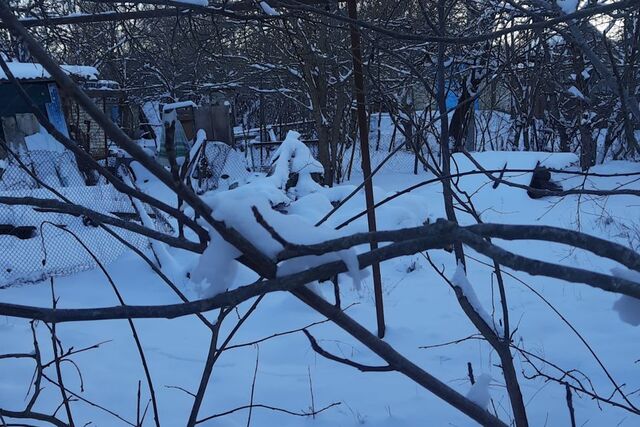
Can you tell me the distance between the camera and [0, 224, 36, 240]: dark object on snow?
700 centimetres

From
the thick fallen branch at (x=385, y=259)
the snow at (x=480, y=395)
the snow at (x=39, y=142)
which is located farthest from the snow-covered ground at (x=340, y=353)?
the snow at (x=39, y=142)

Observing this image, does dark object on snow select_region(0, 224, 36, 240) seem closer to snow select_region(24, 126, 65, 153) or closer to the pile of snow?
the pile of snow

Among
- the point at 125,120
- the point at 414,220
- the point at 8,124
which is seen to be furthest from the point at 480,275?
the point at 125,120

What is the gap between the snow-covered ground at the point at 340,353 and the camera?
3096mm

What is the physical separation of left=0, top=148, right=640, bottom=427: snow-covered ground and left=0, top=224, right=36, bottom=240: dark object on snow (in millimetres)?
1357

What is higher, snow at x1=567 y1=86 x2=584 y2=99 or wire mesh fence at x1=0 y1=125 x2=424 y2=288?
snow at x1=567 y1=86 x2=584 y2=99

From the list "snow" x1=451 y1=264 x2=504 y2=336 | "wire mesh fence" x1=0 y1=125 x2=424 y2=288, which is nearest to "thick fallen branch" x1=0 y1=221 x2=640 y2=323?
"snow" x1=451 y1=264 x2=504 y2=336

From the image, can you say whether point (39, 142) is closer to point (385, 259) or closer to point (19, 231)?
point (19, 231)

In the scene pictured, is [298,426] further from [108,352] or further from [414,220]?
[414,220]

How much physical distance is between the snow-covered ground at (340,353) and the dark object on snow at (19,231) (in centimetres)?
136

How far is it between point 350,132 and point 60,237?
9021 millimetres

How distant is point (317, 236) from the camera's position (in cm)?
62

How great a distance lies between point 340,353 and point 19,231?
480cm

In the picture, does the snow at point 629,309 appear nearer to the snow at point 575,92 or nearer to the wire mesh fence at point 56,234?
the wire mesh fence at point 56,234
